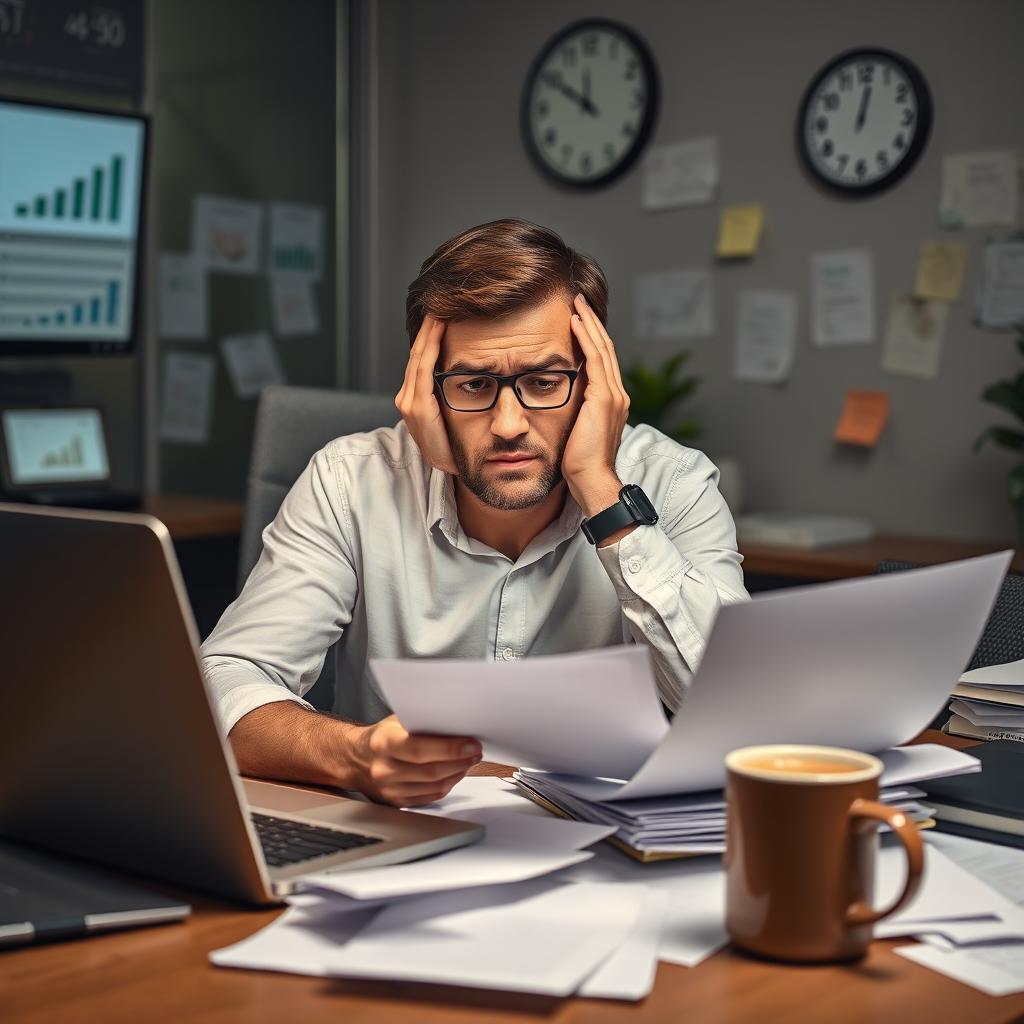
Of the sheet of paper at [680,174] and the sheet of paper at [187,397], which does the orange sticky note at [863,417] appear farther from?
the sheet of paper at [187,397]

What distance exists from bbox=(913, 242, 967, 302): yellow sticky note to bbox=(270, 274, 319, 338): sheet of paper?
1714 millimetres

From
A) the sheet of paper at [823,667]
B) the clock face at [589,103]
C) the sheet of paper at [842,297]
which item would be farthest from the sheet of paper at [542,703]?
the clock face at [589,103]

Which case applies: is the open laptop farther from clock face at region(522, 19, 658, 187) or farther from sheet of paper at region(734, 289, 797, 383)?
clock face at region(522, 19, 658, 187)

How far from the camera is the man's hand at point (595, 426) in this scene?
1422 millimetres

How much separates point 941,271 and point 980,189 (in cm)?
18

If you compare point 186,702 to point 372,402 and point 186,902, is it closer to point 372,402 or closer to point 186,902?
point 186,902

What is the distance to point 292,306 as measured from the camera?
3855 mm

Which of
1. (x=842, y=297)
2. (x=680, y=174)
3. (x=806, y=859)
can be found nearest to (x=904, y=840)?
(x=806, y=859)

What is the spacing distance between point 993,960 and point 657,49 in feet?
9.73

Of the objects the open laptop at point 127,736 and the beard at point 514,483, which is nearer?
the open laptop at point 127,736

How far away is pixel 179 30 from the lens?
3.46 metres

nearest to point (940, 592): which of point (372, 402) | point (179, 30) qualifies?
point (372, 402)

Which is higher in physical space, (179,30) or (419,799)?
(179,30)

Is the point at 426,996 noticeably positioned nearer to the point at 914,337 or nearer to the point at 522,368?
the point at 522,368
